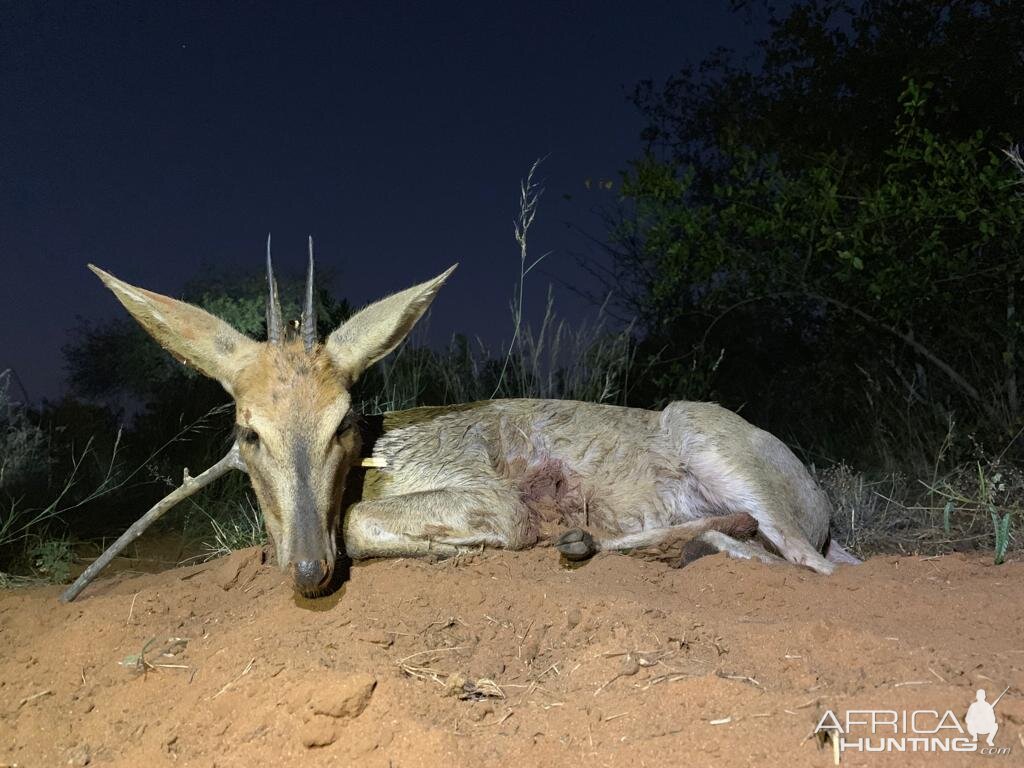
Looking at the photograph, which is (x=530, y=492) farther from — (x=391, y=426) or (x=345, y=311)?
(x=345, y=311)

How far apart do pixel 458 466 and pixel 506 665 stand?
77.2 inches

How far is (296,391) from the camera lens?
397 cm

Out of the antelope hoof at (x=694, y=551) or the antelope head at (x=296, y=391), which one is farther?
the antelope hoof at (x=694, y=551)

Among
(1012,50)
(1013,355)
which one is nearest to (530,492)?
(1013,355)

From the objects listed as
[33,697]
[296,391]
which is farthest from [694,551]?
[33,697]

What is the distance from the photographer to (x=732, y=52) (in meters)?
9.78

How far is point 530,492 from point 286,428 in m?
1.67

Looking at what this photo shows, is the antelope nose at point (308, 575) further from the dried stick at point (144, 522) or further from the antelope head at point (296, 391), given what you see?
the dried stick at point (144, 522)

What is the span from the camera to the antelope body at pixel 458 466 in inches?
154

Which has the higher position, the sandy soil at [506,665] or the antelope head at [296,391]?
the antelope head at [296,391]

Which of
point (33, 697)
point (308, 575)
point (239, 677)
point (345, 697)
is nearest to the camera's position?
point (345, 697)

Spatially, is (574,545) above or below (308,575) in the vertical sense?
below

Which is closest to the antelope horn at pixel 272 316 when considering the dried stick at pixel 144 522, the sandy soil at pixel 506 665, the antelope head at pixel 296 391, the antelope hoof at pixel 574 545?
the antelope head at pixel 296 391

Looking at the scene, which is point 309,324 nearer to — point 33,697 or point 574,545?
point 574,545
